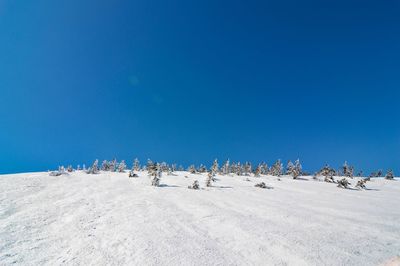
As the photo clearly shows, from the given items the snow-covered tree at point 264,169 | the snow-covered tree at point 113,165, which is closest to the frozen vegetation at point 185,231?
the snow-covered tree at point 113,165

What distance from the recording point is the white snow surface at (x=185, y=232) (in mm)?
5473

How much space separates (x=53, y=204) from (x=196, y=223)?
251 inches

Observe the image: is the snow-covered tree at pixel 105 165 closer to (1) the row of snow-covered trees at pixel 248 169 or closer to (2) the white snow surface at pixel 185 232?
(1) the row of snow-covered trees at pixel 248 169

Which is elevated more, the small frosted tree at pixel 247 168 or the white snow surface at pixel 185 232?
the small frosted tree at pixel 247 168

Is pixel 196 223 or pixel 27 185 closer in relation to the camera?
pixel 196 223

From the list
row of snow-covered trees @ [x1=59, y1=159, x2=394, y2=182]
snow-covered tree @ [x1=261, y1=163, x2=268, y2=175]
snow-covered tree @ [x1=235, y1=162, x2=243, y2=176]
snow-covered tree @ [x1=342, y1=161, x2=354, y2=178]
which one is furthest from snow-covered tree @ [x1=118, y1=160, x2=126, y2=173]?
snow-covered tree @ [x1=342, y1=161, x2=354, y2=178]

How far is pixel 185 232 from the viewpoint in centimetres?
720

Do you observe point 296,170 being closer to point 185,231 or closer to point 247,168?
point 247,168

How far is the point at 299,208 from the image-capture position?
11.3 m

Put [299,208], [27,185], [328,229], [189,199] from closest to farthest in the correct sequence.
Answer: [328,229] < [299,208] < [189,199] < [27,185]

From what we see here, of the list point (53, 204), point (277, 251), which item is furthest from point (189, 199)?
point (277, 251)

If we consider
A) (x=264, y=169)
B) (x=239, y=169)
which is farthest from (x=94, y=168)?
(x=264, y=169)

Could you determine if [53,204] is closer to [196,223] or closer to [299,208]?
[196,223]

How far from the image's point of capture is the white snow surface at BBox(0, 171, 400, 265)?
547 cm
